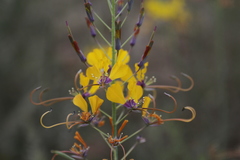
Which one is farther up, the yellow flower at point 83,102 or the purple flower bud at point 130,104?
the yellow flower at point 83,102

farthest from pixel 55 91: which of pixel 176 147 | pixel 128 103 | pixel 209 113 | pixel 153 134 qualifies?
pixel 128 103

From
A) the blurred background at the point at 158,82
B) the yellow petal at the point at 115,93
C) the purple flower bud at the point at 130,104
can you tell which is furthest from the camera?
the blurred background at the point at 158,82

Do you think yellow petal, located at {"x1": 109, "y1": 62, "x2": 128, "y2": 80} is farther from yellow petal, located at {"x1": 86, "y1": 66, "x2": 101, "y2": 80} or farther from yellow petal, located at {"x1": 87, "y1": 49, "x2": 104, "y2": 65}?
yellow petal, located at {"x1": 87, "y1": 49, "x2": 104, "y2": 65}

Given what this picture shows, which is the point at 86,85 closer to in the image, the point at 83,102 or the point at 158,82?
the point at 83,102

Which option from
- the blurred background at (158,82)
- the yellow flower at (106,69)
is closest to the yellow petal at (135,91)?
the yellow flower at (106,69)

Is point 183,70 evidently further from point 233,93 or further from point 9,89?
point 9,89

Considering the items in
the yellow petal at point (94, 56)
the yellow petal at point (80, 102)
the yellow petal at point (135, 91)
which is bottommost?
the yellow petal at point (135, 91)

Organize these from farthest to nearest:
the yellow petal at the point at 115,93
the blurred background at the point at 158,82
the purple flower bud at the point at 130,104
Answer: the blurred background at the point at 158,82 < the purple flower bud at the point at 130,104 < the yellow petal at the point at 115,93

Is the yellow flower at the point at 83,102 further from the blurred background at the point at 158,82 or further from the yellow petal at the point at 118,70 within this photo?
the blurred background at the point at 158,82
